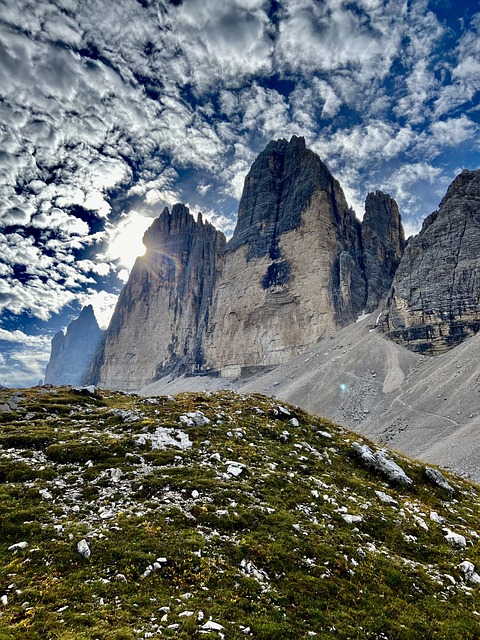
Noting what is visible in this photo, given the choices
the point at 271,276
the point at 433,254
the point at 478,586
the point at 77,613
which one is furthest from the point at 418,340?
the point at 77,613

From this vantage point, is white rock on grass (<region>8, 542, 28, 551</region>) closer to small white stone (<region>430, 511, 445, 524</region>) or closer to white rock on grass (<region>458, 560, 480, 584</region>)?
white rock on grass (<region>458, 560, 480, 584</region>)

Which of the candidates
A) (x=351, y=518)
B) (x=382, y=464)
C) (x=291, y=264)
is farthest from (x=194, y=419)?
(x=291, y=264)

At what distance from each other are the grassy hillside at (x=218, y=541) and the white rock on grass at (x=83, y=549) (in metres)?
0.06

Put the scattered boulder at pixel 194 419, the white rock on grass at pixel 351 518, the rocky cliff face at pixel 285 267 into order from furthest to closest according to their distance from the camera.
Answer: the rocky cliff face at pixel 285 267, the scattered boulder at pixel 194 419, the white rock on grass at pixel 351 518

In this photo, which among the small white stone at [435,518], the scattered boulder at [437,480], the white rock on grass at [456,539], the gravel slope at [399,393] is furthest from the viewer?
the gravel slope at [399,393]

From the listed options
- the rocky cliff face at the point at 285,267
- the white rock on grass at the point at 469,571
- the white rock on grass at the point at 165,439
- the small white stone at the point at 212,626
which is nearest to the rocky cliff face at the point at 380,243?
the rocky cliff face at the point at 285,267

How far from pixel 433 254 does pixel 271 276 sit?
70.3 metres

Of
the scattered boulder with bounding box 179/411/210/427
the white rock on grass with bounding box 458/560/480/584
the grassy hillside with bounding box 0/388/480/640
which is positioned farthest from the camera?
the scattered boulder with bounding box 179/411/210/427

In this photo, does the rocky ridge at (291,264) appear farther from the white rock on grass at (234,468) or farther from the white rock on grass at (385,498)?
the white rock on grass at (234,468)

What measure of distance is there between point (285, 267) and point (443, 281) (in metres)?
69.3

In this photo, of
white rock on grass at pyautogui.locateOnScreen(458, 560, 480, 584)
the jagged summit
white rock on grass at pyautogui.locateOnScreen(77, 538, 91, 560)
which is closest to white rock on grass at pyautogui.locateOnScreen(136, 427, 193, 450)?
white rock on grass at pyautogui.locateOnScreen(77, 538, 91, 560)

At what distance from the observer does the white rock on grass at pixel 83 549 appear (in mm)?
8930

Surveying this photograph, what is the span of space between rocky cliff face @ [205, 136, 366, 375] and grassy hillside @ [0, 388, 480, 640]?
12257 centimetres

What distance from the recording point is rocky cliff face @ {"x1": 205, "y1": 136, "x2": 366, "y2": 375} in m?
142
